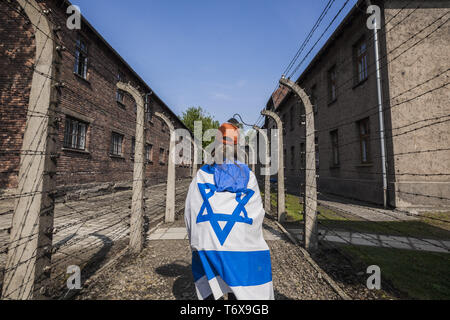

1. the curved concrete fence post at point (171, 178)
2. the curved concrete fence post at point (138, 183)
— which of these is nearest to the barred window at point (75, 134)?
the curved concrete fence post at point (171, 178)

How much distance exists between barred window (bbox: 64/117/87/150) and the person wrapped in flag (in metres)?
9.58

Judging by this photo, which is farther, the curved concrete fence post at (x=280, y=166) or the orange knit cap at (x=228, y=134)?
the curved concrete fence post at (x=280, y=166)

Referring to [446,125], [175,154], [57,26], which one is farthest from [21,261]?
[446,125]

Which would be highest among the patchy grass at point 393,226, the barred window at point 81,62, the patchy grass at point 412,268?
the barred window at point 81,62

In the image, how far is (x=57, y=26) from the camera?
1965 millimetres

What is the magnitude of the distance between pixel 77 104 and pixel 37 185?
9.55 m

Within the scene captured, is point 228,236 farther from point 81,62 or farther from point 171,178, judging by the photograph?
point 81,62

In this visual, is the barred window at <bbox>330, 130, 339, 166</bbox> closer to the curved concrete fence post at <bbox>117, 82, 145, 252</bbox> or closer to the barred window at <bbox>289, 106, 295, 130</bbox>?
the barred window at <bbox>289, 106, 295, 130</bbox>

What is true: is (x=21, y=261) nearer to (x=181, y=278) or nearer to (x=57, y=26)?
(x=181, y=278)

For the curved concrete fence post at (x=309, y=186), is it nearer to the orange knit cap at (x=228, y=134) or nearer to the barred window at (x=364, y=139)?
the orange knit cap at (x=228, y=134)

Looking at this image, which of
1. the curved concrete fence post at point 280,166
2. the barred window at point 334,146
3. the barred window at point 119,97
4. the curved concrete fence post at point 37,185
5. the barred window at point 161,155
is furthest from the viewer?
the barred window at point 161,155

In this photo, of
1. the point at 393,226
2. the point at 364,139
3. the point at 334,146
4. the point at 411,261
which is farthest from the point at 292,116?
the point at 411,261

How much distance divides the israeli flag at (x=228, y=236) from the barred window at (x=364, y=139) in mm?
9266

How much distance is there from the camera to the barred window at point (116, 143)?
1232 centimetres
